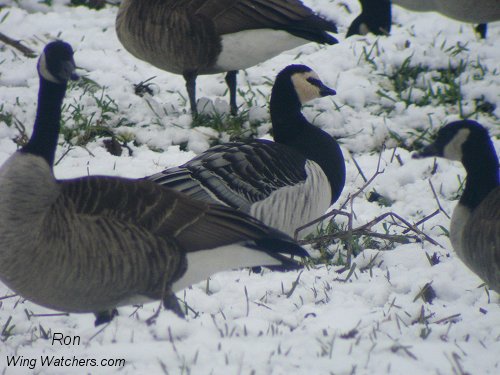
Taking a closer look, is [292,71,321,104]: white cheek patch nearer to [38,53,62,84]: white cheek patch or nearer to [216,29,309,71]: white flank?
[216,29,309,71]: white flank

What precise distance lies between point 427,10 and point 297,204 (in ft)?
13.8

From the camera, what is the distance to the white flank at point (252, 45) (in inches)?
285

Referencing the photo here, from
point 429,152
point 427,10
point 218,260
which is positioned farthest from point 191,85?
point 218,260

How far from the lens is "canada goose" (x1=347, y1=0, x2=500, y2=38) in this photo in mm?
8531

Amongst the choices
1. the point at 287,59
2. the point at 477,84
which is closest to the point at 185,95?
the point at 287,59

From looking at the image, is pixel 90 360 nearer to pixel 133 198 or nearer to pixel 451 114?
pixel 133 198

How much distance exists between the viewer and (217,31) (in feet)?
23.8

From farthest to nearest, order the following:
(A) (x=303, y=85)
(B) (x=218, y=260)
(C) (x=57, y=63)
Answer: (A) (x=303, y=85), (B) (x=218, y=260), (C) (x=57, y=63)

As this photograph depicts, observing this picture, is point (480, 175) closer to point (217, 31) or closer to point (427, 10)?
point (217, 31)

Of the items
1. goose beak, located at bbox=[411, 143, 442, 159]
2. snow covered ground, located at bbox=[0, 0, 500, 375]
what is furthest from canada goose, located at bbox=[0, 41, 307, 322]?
goose beak, located at bbox=[411, 143, 442, 159]

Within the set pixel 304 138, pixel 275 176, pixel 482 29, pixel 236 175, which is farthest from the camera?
pixel 482 29

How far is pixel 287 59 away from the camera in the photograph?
334 inches

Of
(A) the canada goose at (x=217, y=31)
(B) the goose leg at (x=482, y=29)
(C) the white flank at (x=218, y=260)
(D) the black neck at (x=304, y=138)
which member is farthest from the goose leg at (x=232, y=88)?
(C) the white flank at (x=218, y=260)

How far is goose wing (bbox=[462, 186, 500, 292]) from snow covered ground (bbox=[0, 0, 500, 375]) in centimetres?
22
